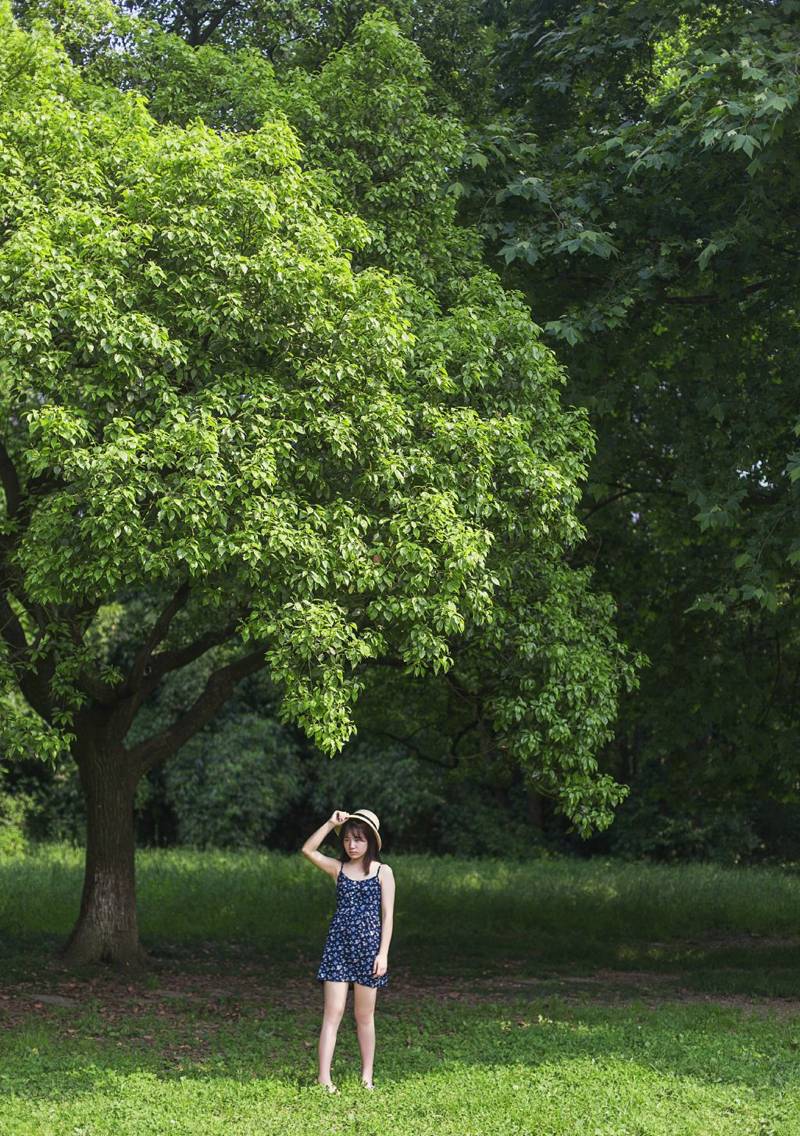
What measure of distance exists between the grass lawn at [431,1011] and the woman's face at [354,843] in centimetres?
168

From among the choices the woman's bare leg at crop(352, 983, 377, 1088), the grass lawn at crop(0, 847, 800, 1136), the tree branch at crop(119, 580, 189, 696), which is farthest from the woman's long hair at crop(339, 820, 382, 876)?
the tree branch at crop(119, 580, 189, 696)

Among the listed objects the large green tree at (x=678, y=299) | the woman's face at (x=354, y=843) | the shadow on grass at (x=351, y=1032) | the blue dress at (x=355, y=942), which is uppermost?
the large green tree at (x=678, y=299)

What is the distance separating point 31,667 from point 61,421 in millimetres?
3119

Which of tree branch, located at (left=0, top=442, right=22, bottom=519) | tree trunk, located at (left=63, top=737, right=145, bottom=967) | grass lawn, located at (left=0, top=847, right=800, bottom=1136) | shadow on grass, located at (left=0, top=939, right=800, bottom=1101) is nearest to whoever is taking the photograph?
grass lawn, located at (left=0, top=847, right=800, bottom=1136)

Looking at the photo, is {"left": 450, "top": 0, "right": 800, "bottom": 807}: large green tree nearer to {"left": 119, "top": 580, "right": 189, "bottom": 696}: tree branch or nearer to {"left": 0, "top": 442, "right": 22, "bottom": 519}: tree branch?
{"left": 119, "top": 580, "right": 189, "bottom": 696}: tree branch

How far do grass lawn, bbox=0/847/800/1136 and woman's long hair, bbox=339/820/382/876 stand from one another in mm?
1600

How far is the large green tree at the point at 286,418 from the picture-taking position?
10133mm

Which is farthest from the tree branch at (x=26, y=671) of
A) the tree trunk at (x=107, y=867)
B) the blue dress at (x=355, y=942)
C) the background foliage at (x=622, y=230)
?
the blue dress at (x=355, y=942)

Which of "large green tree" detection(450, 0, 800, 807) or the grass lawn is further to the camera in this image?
"large green tree" detection(450, 0, 800, 807)

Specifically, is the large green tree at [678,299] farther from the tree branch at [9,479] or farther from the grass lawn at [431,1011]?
the tree branch at [9,479]

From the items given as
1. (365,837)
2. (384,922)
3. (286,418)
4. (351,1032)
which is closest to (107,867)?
(351,1032)

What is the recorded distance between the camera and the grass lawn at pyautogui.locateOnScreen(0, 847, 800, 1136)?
344 inches

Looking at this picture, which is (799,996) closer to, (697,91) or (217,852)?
(697,91)

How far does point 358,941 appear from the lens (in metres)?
8.77
